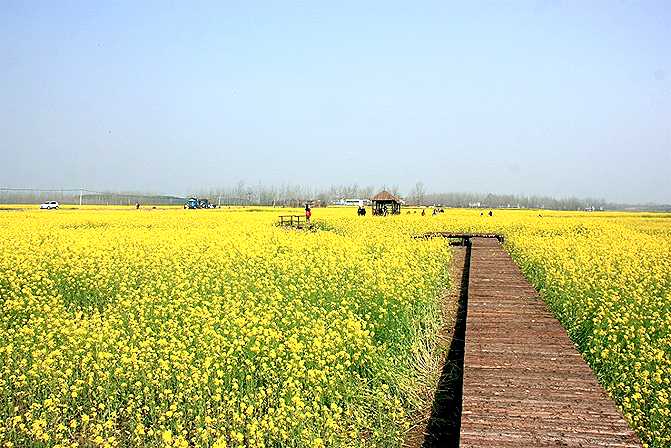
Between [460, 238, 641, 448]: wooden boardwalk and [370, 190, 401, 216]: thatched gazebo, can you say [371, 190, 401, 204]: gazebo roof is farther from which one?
[460, 238, 641, 448]: wooden boardwalk

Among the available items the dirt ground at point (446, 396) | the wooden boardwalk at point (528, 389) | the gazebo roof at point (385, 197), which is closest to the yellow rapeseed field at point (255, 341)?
the dirt ground at point (446, 396)

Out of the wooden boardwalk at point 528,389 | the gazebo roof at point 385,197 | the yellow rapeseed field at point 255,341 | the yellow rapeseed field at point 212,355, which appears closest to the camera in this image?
the wooden boardwalk at point 528,389

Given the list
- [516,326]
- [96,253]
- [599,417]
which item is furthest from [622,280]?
[96,253]

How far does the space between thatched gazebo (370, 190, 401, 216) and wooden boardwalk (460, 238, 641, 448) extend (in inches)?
1495

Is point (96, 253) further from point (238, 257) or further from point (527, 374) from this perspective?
point (527, 374)

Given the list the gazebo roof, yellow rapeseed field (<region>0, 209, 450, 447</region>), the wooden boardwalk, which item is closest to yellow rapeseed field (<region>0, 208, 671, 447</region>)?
yellow rapeseed field (<region>0, 209, 450, 447</region>)

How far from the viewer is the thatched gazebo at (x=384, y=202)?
47.2 meters

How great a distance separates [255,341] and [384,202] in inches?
1636

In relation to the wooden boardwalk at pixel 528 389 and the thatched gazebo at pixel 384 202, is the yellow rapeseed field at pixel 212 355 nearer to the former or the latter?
the wooden boardwalk at pixel 528 389

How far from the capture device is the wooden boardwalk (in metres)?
4.81

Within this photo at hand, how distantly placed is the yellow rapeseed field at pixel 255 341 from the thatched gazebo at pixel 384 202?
Result: 33362mm

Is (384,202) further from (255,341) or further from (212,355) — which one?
(212,355)

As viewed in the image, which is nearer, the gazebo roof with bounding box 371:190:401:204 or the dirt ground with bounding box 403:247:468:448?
the dirt ground with bounding box 403:247:468:448

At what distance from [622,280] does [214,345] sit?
7.23m
